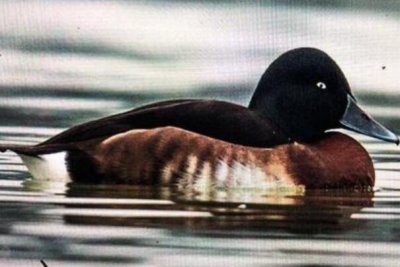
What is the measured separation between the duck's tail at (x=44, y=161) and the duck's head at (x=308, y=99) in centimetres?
82

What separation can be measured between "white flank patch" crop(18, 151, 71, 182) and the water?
0.17 feet

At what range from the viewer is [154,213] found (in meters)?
5.34

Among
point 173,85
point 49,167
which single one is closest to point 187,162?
point 49,167

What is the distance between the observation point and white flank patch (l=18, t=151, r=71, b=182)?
618cm

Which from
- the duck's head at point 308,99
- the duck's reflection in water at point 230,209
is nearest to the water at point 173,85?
the duck's reflection in water at point 230,209

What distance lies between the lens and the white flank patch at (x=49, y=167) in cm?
618

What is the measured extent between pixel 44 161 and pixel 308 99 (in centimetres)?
108

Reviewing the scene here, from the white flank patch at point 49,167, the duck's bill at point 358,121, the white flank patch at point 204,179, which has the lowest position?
the white flank patch at point 204,179

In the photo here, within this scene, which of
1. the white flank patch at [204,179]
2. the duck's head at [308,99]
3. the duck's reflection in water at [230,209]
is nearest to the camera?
the duck's reflection in water at [230,209]

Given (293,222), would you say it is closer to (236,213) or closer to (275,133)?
(236,213)

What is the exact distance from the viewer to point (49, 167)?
20.3 feet

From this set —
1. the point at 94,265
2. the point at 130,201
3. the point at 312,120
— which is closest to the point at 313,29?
the point at 312,120

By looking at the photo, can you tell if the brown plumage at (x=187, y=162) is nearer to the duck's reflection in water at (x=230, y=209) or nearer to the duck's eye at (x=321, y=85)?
the duck's reflection in water at (x=230, y=209)

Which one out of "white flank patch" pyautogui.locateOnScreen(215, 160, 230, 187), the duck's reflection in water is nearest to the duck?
"white flank patch" pyautogui.locateOnScreen(215, 160, 230, 187)
